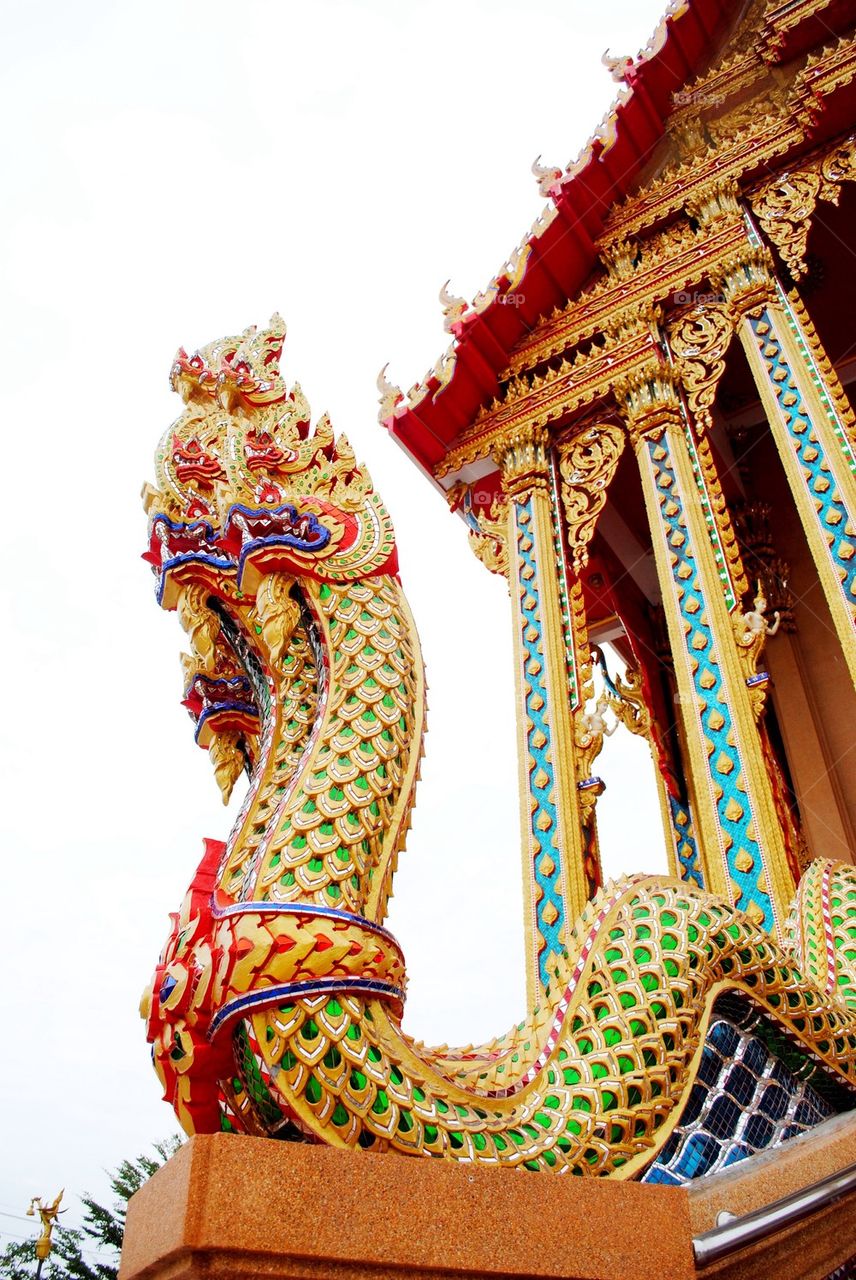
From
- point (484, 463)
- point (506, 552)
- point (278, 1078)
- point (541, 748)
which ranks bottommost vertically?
point (278, 1078)

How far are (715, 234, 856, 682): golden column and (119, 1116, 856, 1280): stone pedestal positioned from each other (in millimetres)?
3322

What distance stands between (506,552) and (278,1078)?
5.09m

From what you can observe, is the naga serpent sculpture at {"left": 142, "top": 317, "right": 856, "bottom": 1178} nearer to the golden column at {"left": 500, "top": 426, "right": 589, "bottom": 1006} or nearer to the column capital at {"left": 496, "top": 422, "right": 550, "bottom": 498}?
the golden column at {"left": 500, "top": 426, "right": 589, "bottom": 1006}

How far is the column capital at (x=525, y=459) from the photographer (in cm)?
630

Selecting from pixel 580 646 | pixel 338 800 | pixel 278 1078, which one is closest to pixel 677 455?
pixel 580 646

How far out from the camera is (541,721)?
5285mm

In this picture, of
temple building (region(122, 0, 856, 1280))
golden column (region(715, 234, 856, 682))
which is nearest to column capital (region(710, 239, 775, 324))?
golden column (region(715, 234, 856, 682))

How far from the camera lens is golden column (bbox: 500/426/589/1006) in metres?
4.56

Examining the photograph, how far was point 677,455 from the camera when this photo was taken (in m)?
5.67

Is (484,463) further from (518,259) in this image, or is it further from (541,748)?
(541,748)

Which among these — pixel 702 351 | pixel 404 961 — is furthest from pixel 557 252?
pixel 404 961

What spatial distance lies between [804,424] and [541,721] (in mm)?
2034

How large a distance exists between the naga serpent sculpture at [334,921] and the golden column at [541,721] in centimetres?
188

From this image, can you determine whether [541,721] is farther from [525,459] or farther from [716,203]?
[716,203]
